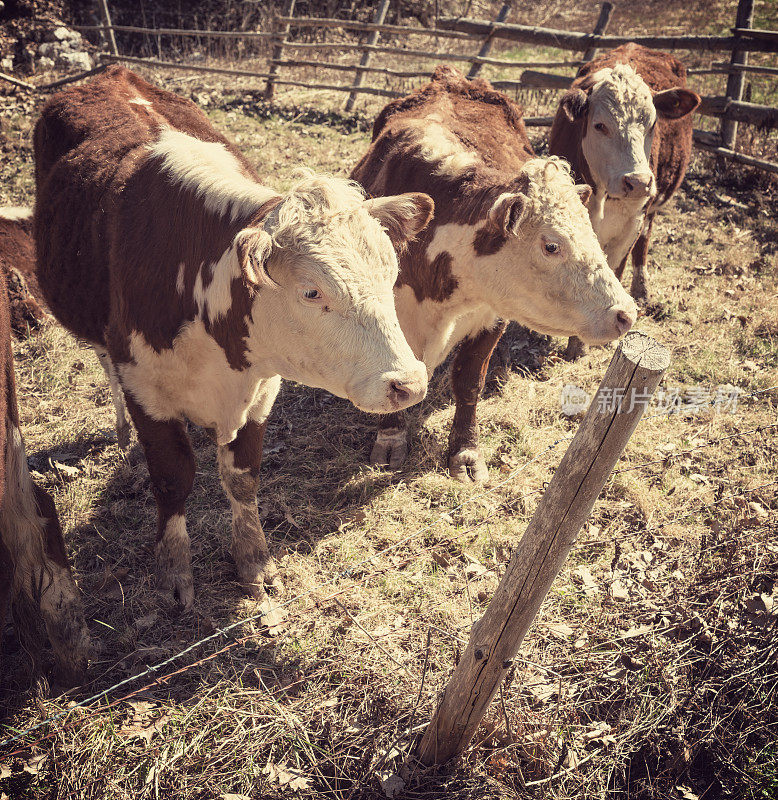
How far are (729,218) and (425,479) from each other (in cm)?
599

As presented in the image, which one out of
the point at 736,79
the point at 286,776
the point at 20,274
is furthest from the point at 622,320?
the point at 736,79

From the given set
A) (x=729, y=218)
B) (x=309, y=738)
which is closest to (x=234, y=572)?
(x=309, y=738)

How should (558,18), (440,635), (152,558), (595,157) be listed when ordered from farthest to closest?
(558,18) → (595,157) → (152,558) → (440,635)

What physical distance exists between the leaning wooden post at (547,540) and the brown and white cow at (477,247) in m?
1.62

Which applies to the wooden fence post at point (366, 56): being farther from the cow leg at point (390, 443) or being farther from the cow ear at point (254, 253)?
the cow ear at point (254, 253)

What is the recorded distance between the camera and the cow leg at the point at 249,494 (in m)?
3.33

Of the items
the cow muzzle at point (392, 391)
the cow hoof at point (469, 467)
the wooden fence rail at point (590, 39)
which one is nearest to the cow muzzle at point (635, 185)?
the cow hoof at point (469, 467)

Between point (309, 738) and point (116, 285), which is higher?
point (116, 285)

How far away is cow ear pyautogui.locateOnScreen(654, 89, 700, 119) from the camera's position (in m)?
5.51

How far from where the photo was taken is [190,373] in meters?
3.01

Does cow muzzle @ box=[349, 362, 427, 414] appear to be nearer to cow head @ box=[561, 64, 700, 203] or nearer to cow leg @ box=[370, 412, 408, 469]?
cow leg @ box=[370, 412, 408, 469]

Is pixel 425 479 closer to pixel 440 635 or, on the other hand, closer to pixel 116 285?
pixel 440 635

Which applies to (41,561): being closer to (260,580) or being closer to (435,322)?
A: (260,580)

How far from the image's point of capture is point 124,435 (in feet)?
14.8
